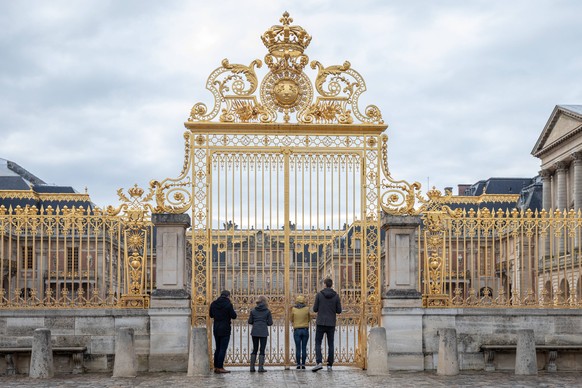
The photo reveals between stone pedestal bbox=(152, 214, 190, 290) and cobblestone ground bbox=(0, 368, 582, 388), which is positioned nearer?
cobblestone ground bbox=(0, 368, 582, 388)

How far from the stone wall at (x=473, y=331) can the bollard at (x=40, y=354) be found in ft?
20.7

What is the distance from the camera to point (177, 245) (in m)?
17.2

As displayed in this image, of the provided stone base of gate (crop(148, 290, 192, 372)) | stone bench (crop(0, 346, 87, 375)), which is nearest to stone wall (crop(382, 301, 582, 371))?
stone base of gate (crop(148, 290, 192, 372))

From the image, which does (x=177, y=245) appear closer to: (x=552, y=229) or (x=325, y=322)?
(x=325, y=322)

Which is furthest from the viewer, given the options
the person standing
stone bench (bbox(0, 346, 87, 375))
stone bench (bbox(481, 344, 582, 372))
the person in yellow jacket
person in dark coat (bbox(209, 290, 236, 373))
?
stone bench (bbox(481, 344, 582, 372))

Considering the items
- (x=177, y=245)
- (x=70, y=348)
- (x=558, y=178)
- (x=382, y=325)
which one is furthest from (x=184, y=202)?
(x=558, y=178)

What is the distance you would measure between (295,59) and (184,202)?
3.60 meters

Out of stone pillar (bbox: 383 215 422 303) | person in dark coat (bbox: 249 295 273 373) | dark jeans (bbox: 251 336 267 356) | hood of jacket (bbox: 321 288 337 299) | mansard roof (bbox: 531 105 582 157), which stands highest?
mansard roof (bbox: 531 105 582 157)

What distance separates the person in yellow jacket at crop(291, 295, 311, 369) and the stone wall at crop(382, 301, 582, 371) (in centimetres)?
156

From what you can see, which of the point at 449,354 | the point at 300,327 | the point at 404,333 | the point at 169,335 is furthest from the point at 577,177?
the point at 169,335

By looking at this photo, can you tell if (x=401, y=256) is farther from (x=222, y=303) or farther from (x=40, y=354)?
(x=40, y=354)

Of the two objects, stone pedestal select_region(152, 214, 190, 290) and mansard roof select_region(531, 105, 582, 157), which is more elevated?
mansard roof select_region(531, 105, 582, 157)

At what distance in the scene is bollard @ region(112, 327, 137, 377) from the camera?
52.7 feet

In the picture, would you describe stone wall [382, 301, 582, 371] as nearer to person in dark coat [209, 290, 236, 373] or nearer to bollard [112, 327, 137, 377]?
person in dark coat [209, 290, 236, 373]
